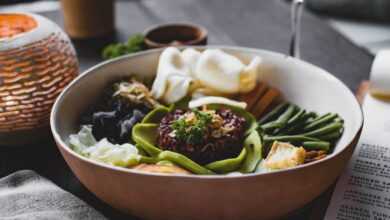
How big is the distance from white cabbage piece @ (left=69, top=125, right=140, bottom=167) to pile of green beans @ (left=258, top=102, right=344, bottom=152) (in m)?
0.28

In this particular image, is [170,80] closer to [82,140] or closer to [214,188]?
[82,140]

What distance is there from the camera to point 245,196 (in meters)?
0.81

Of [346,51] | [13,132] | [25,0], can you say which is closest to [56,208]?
[13,132]

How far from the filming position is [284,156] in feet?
3.10

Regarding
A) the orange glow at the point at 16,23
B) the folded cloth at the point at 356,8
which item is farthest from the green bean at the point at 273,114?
the folded cloth at the point at 356,8

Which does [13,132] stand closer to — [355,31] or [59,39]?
[59,39]

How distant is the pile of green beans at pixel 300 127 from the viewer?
3.39 ft

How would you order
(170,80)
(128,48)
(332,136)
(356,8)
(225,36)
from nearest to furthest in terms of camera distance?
(332,136) < (170,80) < (128,48) < (225,36) < (356,8)

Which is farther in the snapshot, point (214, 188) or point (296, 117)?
point (296, 117)

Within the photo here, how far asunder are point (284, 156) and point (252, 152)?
74mm

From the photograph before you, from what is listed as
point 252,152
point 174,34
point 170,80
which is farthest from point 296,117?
point 174,34

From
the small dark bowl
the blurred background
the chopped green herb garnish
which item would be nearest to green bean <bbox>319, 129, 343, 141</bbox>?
the chopped green herb garnish

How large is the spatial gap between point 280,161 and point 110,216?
1.07ft

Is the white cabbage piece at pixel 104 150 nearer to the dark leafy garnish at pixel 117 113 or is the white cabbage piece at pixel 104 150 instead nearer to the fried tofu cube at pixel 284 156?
the dark leafy garnish at pixel 117 113
